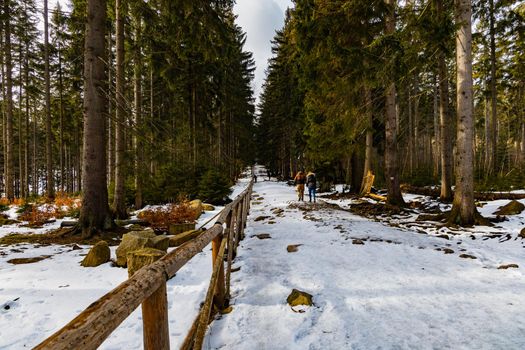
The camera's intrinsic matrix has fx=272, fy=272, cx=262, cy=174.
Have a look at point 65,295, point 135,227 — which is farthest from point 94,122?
point 65,295

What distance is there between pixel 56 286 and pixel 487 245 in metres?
8.95

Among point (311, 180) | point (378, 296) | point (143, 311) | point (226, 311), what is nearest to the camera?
point (143, 311)

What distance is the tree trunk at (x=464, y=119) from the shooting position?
7789 mm

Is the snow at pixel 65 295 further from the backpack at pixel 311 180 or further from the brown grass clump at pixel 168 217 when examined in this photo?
the backpack at pixel 311 180

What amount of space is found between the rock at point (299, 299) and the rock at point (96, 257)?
13.5 feet

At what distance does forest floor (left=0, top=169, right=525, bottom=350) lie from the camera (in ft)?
10.5

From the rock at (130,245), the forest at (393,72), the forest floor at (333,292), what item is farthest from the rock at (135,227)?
the forest at (393,72)

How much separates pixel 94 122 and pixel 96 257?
413cm

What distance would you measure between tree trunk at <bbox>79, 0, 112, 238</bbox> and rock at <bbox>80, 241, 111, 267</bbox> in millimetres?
2504

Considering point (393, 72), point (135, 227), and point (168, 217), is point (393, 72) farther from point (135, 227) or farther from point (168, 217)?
point (135, 227)

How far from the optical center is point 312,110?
56.9ft

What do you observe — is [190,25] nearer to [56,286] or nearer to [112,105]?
[112,105]

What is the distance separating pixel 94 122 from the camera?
7824 mm

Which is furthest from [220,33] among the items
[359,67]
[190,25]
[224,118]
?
[224,118]
